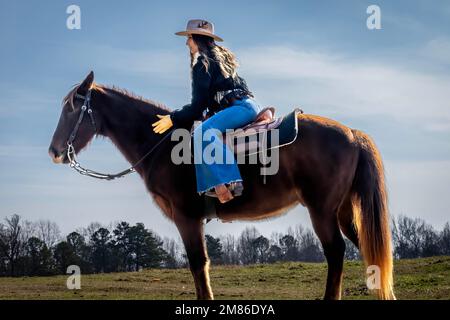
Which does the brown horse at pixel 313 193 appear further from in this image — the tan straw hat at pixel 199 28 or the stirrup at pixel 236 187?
the tan straw hat at pixel 199 28

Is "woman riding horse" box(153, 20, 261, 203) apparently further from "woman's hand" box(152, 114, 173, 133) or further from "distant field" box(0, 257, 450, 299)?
"distant field" box(0, 257, 450, 299)

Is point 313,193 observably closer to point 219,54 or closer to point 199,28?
point 219,54

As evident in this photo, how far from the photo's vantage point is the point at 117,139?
9.06 meters

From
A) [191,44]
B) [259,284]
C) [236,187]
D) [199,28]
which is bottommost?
[259,284]

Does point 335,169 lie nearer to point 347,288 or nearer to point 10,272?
point 347,288

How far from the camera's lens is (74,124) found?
8.90 m

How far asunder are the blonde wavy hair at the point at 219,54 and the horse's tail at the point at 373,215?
2.42 m

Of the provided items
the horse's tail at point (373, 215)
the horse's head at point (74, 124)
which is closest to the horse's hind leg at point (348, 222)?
the horse's tail at point (373, 215)

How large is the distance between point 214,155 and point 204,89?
1114 mm

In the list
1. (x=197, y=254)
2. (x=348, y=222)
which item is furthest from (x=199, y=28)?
(x=348, y=222)

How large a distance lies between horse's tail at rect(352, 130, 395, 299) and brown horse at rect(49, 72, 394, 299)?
0.01 m

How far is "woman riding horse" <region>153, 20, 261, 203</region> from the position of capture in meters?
7.93

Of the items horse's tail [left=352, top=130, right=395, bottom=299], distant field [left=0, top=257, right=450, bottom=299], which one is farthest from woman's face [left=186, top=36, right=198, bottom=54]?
distant field [left=0, top=257, right=450, bottom=299]
